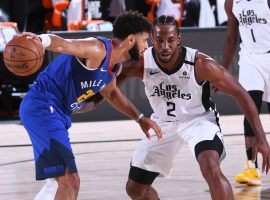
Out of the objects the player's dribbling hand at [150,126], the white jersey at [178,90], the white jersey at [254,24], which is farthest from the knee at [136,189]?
the white jersey at [254,24]

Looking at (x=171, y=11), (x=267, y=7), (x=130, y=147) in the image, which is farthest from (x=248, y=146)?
(x=171, y=11)

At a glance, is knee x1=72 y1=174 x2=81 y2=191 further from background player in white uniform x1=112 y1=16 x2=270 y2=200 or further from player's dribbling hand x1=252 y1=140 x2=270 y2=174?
player's dribbling hand x1=252 y1=140 x2=270 y2=174

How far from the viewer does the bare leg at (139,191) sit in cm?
621

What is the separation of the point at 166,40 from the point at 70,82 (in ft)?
2.82

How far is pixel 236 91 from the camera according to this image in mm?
5875

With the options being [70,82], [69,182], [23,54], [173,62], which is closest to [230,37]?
[173,62]

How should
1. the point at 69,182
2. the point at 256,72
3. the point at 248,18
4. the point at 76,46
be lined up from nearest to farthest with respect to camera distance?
the point at 76,46, the point at 69,182, the point at 256,72, the point at 248,18

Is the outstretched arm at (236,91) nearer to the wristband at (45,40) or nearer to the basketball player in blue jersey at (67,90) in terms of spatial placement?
the basketball player in blue jersey at (67,90)

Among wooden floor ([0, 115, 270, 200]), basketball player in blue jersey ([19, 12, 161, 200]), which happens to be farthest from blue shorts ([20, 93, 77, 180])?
wooden floor ([0, 115, 270, 200])

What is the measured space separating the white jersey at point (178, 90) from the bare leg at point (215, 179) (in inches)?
22.6

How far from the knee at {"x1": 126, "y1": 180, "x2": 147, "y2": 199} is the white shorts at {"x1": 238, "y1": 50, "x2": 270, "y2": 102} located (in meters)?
1.91

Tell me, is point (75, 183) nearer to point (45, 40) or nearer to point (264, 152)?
→ point (45, 40)

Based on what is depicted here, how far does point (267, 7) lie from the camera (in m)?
7.96

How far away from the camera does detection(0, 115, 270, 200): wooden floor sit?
7156mm
